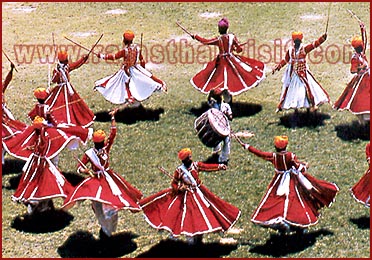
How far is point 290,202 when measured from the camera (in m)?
14.6

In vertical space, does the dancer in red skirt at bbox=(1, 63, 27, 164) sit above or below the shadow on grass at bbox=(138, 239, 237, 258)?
above

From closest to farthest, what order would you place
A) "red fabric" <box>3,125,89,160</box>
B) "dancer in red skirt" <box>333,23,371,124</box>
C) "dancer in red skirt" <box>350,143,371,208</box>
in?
"dancer in red skirt" <box>350,143,371,208</box> → "red fabric" <box>3,125,89,160</box> → "dancer in red skirt" <box>333,23,371,124</box>

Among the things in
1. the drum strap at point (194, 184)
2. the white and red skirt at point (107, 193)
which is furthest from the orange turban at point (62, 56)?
the drum strap at point (194, 184)

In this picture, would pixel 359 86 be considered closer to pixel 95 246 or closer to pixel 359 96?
pixel 359 96

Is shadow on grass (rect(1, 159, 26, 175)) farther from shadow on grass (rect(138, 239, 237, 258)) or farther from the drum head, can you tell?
shadow on grass (rect(138, 239, 237, 258))

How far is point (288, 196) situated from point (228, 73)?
539cm

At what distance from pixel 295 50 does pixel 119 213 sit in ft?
17.0

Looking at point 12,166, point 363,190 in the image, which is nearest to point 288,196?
point 363,190

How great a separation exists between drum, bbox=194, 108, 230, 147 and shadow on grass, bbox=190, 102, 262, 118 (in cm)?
274

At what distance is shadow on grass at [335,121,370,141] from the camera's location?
729 inches

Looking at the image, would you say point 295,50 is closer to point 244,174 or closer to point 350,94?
point 350,94

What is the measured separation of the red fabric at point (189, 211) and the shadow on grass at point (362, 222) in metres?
A: 2.08

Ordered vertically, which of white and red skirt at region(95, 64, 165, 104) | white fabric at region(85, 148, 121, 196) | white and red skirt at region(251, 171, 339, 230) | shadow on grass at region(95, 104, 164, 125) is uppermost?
white fabric at region(85, 148, 121, 196)

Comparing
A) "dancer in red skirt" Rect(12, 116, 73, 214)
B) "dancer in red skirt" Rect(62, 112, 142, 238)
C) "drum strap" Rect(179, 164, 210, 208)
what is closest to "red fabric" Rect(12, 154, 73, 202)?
"dancer in red skirt" Rect(12, 116, 73, 214)
